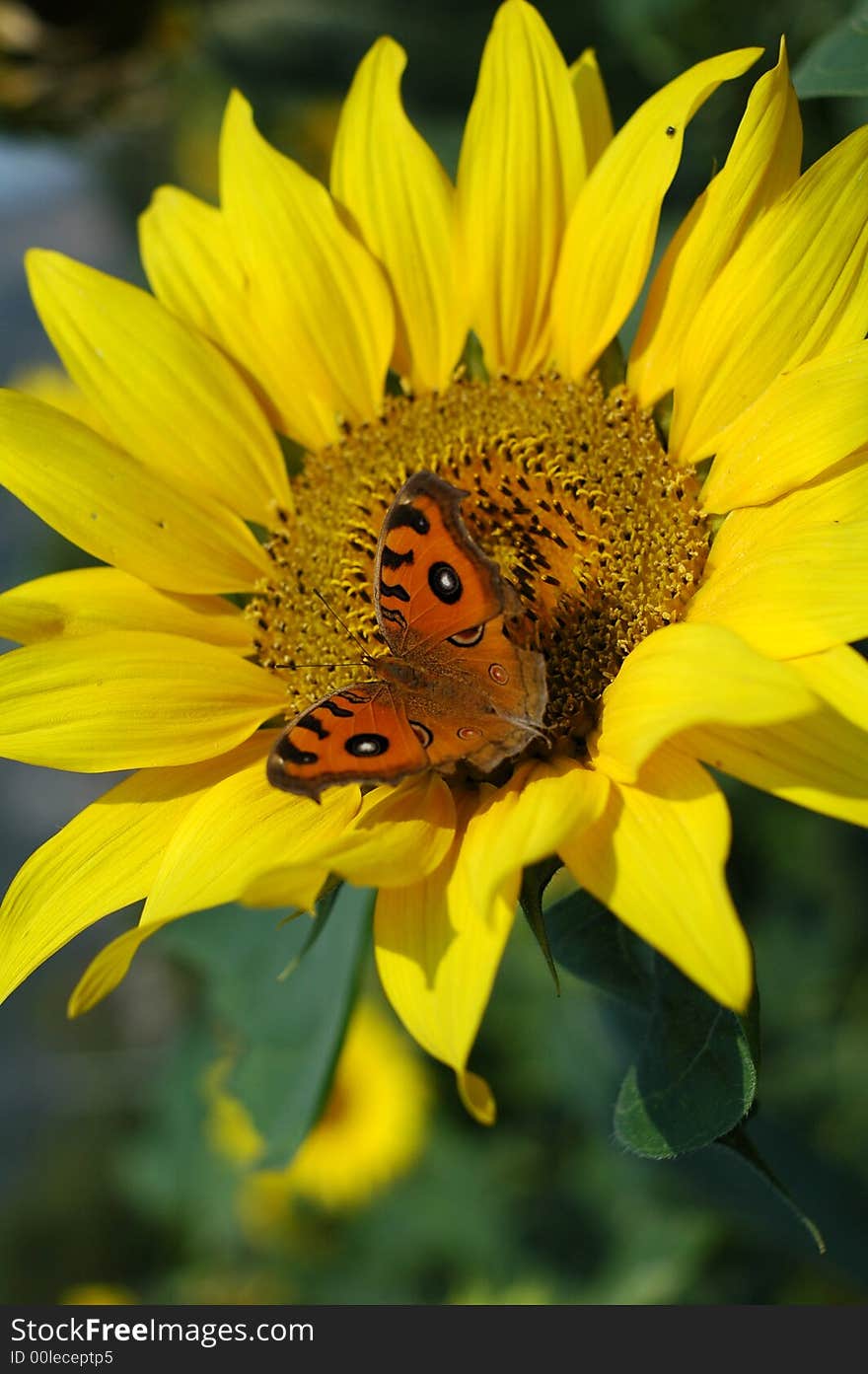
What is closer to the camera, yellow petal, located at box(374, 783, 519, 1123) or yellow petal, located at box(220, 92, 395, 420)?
yellow petal, located at box(374, 783, 519, 1123)

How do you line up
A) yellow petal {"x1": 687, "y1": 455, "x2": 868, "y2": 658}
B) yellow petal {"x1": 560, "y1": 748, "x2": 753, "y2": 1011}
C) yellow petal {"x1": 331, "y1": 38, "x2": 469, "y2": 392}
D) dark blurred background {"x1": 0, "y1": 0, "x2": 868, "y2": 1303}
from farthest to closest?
dark blurred background {"x1": 0, "y1": 0, "x2": 868, "y2": 1303}
yellow petal {"x1": 331, "y1": 38, "x2": 469, "y2": 392}
yellow petal {"x1": 687, "y1": 455, "x2": 868, "y2": 658}
yellow petal {"x1": 560, "y1": 748, "x2": 753, "y2": 1011}

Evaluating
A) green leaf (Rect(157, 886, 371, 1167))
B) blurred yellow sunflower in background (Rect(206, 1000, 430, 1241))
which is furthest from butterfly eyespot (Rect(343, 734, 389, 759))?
blurred yellow sunflower in background (Rect(206, 1000, 430, 1241))

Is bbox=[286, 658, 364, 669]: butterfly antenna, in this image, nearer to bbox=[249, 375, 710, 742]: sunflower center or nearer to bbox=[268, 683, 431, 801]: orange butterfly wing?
bbox=[249, 375, 710, 742]: sunflower center

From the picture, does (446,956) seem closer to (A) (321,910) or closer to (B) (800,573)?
(A) (321,910)

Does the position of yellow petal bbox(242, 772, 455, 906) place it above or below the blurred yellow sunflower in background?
above

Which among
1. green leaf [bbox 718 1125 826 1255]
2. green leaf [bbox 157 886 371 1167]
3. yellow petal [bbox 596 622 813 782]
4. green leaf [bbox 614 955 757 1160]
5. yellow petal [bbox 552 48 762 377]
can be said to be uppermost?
yellow petal [bbox 552 48 762 377]

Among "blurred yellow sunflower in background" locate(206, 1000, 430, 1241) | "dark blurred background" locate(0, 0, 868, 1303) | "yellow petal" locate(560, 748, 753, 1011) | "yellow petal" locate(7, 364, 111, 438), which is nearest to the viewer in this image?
"yellow petal" locate(560, 748, 753, 1011)
